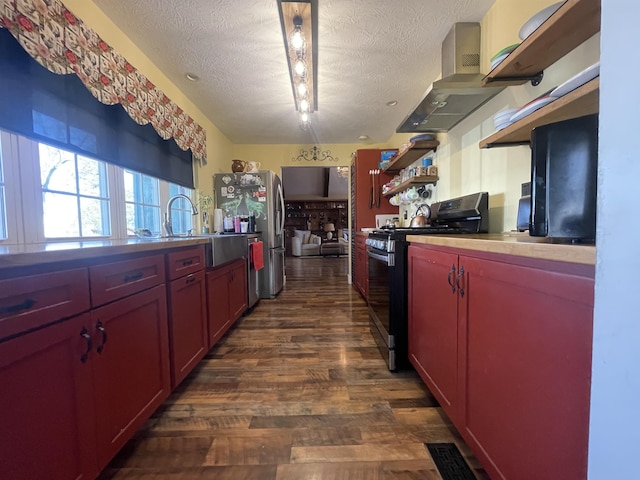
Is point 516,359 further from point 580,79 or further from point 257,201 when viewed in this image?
point 257,201

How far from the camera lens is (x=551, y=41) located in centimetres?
110

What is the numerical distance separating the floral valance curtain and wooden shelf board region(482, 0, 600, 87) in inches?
85.0

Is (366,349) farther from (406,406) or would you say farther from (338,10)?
(338,10)

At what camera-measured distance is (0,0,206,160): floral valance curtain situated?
1.18m

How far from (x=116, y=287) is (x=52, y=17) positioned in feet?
4.56

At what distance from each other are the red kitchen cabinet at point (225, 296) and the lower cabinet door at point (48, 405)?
40.3 inches

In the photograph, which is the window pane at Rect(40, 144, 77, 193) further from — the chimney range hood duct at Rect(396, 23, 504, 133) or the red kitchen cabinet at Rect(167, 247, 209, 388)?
the chimney range hood duct at Rect(396, 23, 504, 133)

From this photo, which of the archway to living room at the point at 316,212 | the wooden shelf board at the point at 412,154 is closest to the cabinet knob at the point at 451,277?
the wooden shelf board at the point at 412,154

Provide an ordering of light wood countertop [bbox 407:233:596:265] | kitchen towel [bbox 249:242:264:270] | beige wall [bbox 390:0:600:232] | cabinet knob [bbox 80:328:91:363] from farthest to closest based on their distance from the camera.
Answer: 1. kitchen towel [bbox 249:242:264:270]
2. beige wall [bbox 390:0:600:232]
3. cabinet knob [bbox 80:328:91:363]
4. light wood countertop [bbox 407:233:596:265]

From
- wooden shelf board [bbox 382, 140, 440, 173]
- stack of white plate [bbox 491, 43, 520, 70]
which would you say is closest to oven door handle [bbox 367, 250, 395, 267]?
stack of white plate [bbox 491, 43, 520, 70]

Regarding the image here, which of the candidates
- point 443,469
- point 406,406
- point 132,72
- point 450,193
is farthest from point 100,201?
point 450,193

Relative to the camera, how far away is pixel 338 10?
1.77 metres

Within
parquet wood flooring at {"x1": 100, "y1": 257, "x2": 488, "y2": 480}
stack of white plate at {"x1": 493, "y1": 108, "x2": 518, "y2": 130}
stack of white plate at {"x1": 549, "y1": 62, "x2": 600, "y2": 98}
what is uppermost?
stack of white plate at {"x1": 493, "y1": 108, "x2": 518, "y2": 130}

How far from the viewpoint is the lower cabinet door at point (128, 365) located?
3.04 ft
